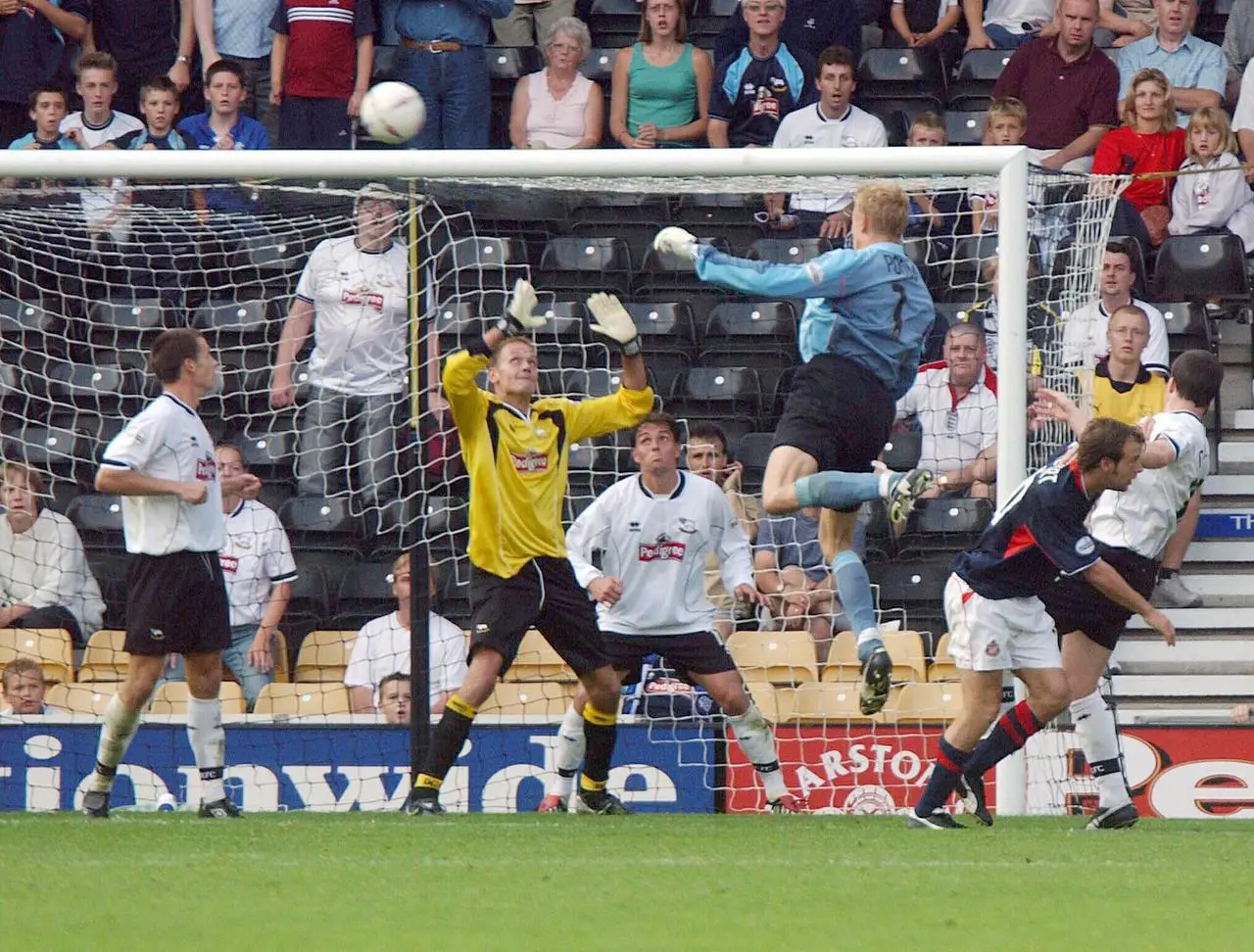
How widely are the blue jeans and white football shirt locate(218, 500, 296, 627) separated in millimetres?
3246

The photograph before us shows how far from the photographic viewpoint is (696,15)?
1448 cm

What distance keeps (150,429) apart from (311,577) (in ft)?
11.6

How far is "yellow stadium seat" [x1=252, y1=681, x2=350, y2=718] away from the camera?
1066 cm

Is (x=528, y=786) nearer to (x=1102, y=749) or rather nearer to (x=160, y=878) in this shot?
(x=1102, y=749)

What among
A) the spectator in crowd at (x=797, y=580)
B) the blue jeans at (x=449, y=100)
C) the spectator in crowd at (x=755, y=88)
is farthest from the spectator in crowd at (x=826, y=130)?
the spectator in crowd at (x=797, y=580)

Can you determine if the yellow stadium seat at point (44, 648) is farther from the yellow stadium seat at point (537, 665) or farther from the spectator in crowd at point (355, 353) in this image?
the yellow stadium seat at point (537, 665)

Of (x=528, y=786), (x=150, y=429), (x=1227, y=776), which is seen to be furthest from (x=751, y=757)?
(x=150, y=429)

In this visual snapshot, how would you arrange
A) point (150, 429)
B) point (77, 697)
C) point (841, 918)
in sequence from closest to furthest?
point (841, 918)
point (150, 429)
point (77, 697)

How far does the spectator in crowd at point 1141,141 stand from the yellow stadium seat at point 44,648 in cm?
670

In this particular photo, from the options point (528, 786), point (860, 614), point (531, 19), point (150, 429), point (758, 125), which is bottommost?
point (528, 786)

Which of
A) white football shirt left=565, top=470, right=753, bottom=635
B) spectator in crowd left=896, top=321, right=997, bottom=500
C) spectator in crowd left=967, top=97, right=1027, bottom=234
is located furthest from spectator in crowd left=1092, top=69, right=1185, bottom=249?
white football shirt left=565, top=470, right=753, bottom=635

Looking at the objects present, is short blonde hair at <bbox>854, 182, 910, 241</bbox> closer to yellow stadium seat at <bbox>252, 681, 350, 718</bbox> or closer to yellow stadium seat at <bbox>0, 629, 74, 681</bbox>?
yellow stadium seat at <bbox>252, 681, 350, 718</bbox>

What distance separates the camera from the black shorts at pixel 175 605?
8.20 meters

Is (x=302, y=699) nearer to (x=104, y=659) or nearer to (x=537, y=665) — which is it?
(x=104, y=659)
